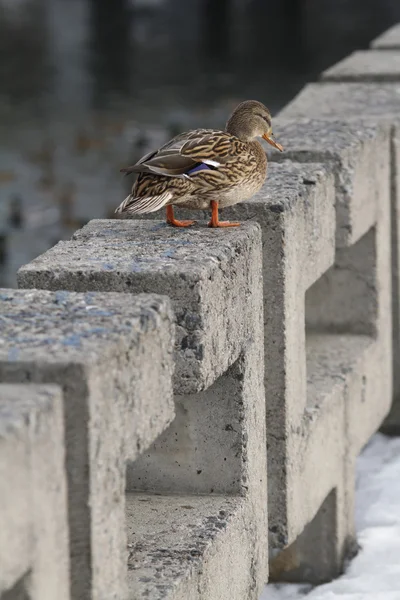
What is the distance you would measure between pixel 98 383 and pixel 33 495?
0.87ft

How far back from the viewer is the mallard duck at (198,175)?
3.60 metres

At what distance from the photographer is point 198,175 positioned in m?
3.63

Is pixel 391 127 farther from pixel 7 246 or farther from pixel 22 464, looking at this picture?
pixel 7 246

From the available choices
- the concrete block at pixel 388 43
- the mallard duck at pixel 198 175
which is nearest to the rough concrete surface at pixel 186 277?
the mallard duck at pixel 198 175

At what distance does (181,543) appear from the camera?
10.8 ft

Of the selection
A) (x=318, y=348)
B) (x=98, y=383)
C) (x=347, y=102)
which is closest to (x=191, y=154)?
(x=98, y=383)

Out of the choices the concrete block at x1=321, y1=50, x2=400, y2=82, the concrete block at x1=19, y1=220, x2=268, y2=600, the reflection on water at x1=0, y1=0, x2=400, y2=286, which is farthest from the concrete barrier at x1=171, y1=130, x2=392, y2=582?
the reflection on water at x1=0, y1=0, x2=400, y2=286

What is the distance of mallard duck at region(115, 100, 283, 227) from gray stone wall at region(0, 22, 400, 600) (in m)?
0.08

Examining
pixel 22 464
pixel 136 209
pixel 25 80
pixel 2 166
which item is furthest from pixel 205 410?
pixel 25 80

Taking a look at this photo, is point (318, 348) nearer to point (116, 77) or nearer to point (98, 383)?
point (98, 383)

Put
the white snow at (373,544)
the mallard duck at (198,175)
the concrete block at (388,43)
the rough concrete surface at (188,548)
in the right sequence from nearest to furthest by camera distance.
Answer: the rough concrete surface at (188,548) → the mallard duck at (198,175) → the white snow at (373,544) → the concrete block at (388,43)

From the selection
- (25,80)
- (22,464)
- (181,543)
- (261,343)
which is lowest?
(25,80)

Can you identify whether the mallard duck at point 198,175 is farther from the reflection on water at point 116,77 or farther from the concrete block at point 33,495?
the reflection on water at point 116,77

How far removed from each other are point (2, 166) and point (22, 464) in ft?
36.3
